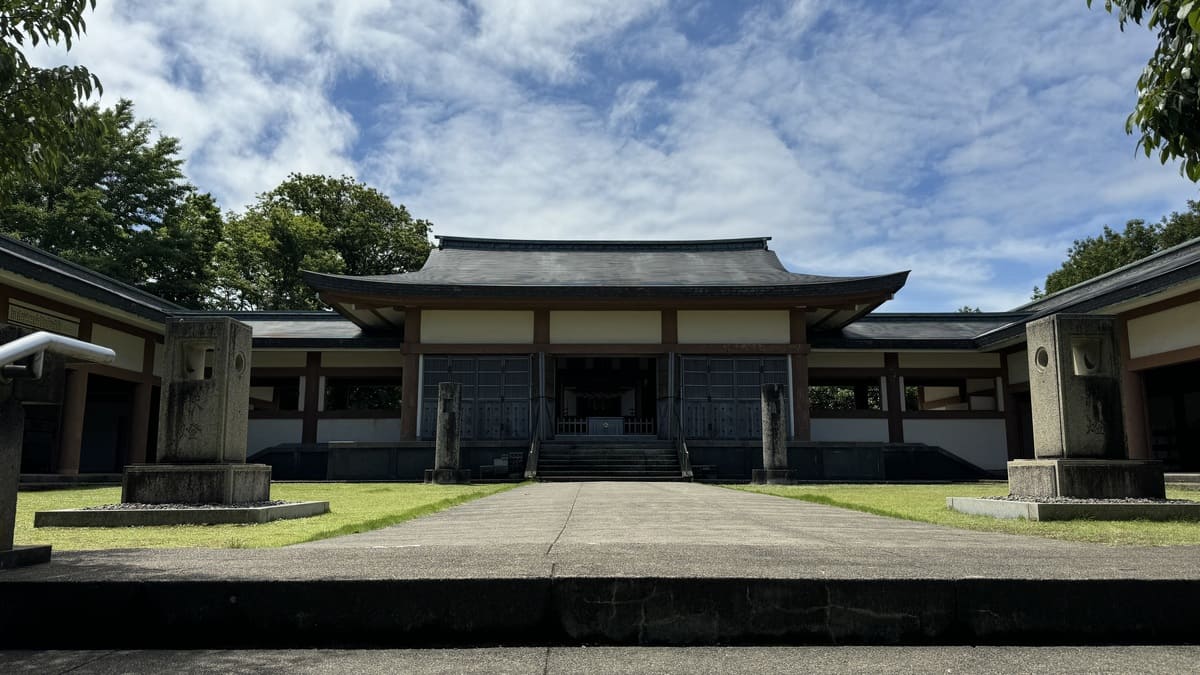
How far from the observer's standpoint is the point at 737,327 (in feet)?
62.0

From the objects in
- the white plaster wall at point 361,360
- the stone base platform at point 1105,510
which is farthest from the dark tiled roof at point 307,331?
the stone base platform at point 1105,510

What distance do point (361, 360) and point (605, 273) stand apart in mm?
7190

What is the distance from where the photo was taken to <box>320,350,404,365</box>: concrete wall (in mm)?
20609

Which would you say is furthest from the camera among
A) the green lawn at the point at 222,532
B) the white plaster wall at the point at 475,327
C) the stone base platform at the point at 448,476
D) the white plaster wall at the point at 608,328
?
the white plaster wall at the point at 608,328

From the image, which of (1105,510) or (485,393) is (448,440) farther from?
(1105,510)

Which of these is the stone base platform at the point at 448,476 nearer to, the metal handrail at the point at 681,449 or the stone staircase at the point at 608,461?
the stone staircase at the point at 608,461

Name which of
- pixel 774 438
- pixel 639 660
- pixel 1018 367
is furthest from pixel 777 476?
pixel 639 660

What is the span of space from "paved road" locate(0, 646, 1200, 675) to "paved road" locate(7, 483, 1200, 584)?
0.28 metres

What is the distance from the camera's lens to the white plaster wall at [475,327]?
18.7 metres

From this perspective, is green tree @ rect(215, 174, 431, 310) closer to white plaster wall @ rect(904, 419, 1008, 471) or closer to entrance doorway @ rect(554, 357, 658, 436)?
entrance doorway @ rect(554, 357, 658, 436)

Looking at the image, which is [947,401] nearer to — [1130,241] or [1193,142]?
[1130,241]

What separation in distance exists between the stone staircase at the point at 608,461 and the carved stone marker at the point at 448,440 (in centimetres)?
192

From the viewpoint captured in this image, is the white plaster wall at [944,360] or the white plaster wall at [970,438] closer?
the white plaster wall at [970,438]

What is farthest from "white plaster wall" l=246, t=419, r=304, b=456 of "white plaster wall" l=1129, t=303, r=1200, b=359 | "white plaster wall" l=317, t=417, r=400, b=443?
"white plaster wall" l=1129, t=303, r=1200, b=359
